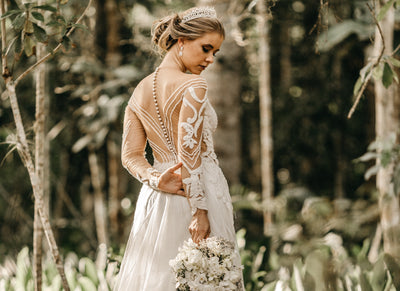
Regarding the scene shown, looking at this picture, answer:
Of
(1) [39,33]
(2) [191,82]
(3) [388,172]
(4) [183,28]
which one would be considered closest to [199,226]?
(2) [191,82]

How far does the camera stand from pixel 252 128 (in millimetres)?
11297

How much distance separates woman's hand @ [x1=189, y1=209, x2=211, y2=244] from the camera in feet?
7.32

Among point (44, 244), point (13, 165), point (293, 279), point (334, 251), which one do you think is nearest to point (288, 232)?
point (334, 251)

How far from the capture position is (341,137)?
9555 millimetres

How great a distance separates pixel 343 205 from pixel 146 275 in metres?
4.73

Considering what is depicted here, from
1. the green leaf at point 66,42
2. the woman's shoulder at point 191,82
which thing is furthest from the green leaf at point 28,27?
the woman's shoulder at point 191,82

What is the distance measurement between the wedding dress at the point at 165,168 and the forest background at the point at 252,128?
2.58 ft

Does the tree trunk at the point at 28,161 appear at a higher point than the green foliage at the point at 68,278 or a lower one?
higher

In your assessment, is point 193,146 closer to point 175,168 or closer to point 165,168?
point 175,168

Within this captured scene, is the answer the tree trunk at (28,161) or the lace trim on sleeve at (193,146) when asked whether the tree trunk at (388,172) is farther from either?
the tree trunk at (28,161)

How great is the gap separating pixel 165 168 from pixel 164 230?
0.29m

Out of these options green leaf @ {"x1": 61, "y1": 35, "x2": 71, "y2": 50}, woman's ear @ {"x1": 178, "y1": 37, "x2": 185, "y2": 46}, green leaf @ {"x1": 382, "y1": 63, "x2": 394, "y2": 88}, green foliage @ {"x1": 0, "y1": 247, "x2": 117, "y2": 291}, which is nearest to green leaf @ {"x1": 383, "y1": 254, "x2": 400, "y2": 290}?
green leaf @ {"x1": 382, "y1": 63, "x2": 394, "y2": 88}

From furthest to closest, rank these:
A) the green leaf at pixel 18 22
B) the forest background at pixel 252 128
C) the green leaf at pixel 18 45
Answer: the forest background at pixel 252 128 < the green leaf at pixel 18 45 < the green leaf at pixel 18 22

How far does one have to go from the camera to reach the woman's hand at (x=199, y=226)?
7.32 ft
